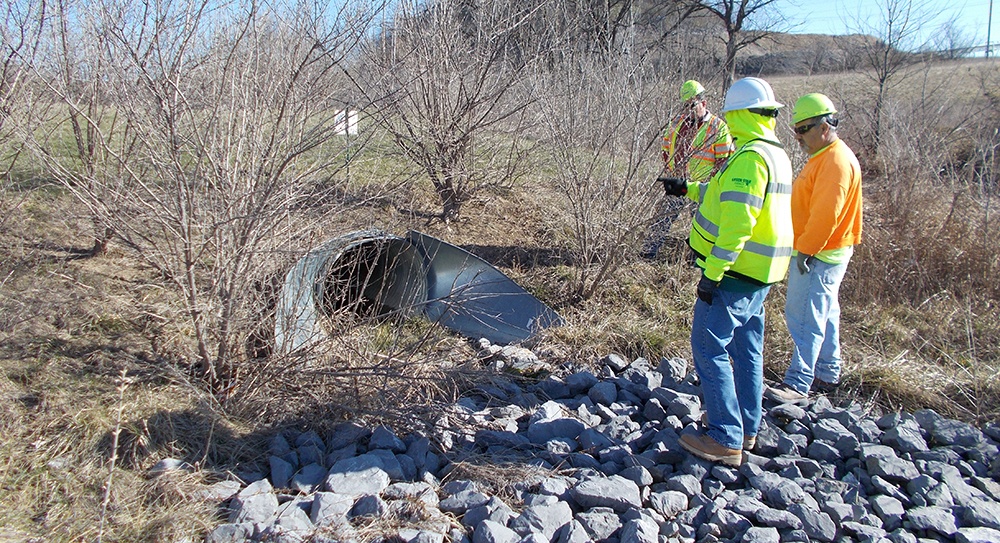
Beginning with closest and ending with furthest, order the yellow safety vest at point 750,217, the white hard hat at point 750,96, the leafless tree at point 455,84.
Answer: the yellow safety vest at point 750,217
the white hard hat at point 750,96
the leafless tree at point 455,84

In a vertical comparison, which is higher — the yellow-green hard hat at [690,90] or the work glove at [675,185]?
the yellow-green hard hat at [690,90]

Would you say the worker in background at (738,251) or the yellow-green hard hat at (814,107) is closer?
the worker in background at (738,251)

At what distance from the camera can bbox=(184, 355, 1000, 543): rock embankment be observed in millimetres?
3043

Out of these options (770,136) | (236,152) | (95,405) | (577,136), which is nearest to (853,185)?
(770,136)

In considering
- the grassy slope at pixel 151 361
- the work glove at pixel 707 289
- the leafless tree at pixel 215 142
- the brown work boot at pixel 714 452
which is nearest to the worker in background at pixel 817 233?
the grassy slope at pixel 151 361

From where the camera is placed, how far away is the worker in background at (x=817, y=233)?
13.4 feet

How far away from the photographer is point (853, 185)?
4.19 meters

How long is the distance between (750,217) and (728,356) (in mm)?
708

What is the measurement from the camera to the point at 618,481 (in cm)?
337

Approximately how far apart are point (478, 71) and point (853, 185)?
160 inches

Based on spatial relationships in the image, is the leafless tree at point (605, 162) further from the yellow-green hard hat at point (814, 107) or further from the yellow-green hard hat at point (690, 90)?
the yellow-green hard hat at point (814, 107)

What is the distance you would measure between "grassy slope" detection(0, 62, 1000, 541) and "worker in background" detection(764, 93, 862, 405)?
56 cm

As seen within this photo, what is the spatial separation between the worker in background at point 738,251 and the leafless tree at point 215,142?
2036 millimetres

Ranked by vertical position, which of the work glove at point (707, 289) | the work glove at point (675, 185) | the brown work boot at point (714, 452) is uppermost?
the work glove at point (675, 185)
